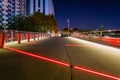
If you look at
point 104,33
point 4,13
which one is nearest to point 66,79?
point 104,33

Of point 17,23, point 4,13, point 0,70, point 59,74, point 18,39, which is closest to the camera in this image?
point 59,74

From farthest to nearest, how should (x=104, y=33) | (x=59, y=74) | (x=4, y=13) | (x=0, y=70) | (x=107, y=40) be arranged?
(x=4, y=13) < (x=104, y=33) < (x=107, y=40) < (x=0, y=70) < (x=59, y=74)

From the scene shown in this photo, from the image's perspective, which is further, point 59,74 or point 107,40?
point 107,40

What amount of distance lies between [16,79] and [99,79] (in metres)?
2.23

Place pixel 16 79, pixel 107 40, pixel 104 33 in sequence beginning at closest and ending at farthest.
A: 1. pixel 16 79
2. pixel 107 40
3. pixel 104 33

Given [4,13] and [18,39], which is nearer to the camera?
[18,39]

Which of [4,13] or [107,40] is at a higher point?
[4,13]

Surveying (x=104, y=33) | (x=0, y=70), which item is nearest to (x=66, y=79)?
(x=0, y=70)

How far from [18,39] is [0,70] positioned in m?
19.7

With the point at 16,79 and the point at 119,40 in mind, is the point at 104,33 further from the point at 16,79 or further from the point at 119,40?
the point at 16,79

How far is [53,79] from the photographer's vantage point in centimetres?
667

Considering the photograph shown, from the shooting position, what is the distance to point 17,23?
6338cm

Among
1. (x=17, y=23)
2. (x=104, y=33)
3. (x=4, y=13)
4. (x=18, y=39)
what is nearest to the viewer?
(x=18, y=39)

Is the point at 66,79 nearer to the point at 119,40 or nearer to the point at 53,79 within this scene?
the point at 53,79
